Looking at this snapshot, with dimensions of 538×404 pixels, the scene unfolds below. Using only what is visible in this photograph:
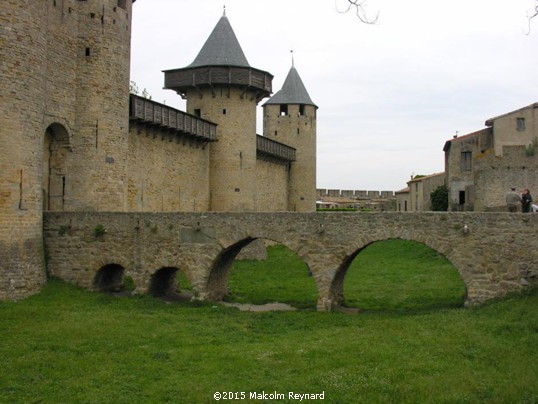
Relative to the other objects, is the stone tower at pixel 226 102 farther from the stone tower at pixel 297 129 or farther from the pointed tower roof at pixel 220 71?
the stone tower at pixel 297 129

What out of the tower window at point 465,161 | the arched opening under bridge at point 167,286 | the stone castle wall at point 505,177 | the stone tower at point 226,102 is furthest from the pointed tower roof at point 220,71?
the arched opening under bridge at point 167,286

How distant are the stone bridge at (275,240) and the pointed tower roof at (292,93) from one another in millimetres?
22310

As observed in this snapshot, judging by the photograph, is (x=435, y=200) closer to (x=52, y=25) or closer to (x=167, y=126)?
(x=167, y=126)

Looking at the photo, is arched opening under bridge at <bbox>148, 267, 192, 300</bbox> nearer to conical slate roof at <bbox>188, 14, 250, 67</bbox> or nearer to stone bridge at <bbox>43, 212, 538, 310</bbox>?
stone bridge at <bbox>43, 212, 538, 310</bbox>

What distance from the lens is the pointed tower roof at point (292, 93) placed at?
129 ft

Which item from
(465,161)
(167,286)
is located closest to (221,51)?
(167,286)

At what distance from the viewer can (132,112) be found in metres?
21.9

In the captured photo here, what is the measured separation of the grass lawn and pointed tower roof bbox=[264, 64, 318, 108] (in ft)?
80.4

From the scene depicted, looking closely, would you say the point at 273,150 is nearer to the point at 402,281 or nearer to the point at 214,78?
the point at 214,78

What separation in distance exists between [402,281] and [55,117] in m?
13.0

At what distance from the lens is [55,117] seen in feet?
62.6

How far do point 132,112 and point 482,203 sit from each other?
16.5 metres

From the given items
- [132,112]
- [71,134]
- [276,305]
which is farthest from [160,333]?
[132,112]

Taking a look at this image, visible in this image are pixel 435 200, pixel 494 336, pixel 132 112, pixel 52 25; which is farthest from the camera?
pixel 435 200
